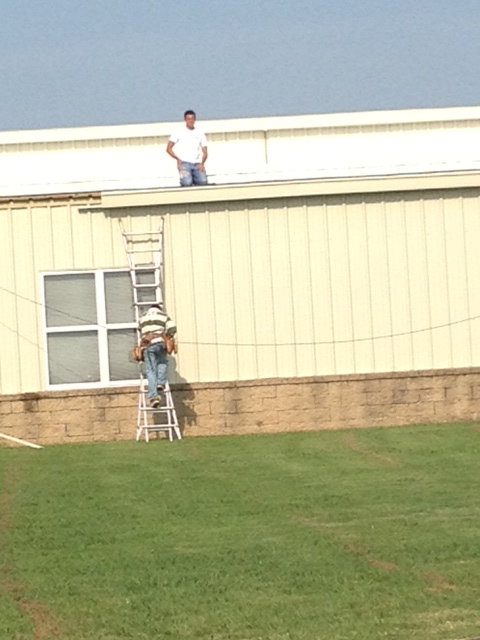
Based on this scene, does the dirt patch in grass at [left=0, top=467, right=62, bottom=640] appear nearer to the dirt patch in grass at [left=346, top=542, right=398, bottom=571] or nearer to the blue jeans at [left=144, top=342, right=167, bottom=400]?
the dirt patch in grass at [left=346, top=542, right=398, bottom=571]

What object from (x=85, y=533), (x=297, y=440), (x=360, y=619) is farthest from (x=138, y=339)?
(x=360, y=619)

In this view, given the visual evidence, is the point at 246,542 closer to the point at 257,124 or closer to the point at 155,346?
the point at 155,346

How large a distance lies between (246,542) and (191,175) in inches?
440

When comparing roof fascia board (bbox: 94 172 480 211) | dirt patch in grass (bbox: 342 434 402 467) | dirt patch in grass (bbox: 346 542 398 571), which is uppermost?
roof fascia board (bbox: 94 172 480 211)

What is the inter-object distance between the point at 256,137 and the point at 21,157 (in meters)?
4.55

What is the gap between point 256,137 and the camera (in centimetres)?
3225

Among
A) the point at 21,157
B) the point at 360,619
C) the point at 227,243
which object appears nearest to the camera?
the point at 360,619

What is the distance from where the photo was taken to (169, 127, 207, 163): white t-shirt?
24.1 m

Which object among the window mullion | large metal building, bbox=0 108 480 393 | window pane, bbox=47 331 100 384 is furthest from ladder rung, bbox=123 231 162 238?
window pane, bbox=47 331 100 384

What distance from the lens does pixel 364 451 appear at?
20.5m

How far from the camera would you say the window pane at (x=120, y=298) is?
23.5 metres

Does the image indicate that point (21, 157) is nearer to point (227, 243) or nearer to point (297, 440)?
point (227, 243)

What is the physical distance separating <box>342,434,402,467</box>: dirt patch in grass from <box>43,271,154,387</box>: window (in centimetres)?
336

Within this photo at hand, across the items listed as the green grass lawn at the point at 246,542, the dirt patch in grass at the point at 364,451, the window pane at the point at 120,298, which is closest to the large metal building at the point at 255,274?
the window pane at the point at 120,298
